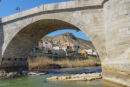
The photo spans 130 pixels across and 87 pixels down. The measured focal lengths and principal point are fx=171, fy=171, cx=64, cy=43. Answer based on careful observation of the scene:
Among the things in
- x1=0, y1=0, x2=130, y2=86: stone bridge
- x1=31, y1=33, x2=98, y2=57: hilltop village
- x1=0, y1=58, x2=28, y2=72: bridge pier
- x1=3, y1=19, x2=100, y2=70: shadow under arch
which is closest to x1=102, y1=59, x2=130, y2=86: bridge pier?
x1=0, y1=0, x2=130, y2=86: stone bridge

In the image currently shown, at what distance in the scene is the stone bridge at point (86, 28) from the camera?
7.89 m

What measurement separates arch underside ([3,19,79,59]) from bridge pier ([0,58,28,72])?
1.26 ft

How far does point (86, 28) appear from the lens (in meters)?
10.2

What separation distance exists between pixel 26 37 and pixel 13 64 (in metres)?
3.18

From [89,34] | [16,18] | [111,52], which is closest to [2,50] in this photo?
[16,18]

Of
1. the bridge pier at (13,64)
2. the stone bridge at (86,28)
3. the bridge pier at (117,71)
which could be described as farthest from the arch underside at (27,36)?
the bridge pier at (117,71)

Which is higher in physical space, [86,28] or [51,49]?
[51,49]

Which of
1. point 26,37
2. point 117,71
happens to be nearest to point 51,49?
point 26,37

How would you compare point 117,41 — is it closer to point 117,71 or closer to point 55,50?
point 117,71

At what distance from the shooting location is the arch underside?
13477mm

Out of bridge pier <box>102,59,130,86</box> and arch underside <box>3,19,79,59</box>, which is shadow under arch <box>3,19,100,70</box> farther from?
bridge pier <box>102,59,130,86</box>

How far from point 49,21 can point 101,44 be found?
4.56m

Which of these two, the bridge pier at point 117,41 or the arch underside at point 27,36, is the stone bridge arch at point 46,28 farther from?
the bridge pier at point 117,41

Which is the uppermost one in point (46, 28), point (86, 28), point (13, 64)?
point (46, 28)
